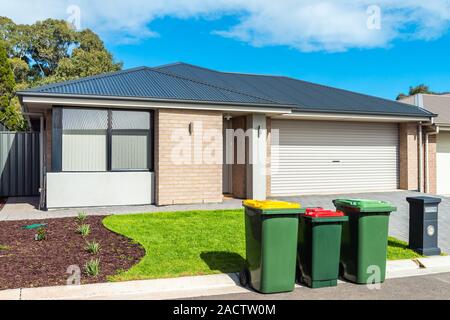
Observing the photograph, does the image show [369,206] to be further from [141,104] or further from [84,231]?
[141,104]

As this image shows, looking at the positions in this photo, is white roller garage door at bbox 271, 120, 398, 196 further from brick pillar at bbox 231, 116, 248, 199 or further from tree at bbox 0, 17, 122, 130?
tree at bbox 0, 17, 122, 130

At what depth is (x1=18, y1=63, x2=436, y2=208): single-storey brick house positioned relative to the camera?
36.1ft

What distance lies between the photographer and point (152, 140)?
38.6ft

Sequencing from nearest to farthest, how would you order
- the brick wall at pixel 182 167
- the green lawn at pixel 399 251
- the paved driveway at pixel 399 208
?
the green lawn at pixel 399 251 → the paved driveway at pixel 399 208 → the brick wall at pixel 182 167

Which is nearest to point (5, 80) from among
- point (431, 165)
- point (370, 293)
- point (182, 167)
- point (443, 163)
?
point (182, 167)

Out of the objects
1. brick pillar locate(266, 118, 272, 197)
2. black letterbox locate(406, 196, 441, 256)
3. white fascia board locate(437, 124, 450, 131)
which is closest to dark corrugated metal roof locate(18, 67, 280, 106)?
brick pillar locate(266, 118, 272, 197)

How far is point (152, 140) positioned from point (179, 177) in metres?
1.37

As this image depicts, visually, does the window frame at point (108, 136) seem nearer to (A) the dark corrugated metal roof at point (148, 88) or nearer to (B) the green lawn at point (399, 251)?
(A) the dark corrugated metal roof at point (148, 88)

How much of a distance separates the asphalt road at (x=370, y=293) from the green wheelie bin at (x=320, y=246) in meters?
0.15

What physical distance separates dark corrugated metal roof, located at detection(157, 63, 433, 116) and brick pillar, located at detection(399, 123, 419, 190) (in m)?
0.82

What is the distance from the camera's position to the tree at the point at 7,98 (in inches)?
1080

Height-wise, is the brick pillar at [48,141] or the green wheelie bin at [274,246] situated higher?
the brick pillar at [48,141]

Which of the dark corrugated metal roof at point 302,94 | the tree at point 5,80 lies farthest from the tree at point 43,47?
the dark corrugated metal roof at point 302,94

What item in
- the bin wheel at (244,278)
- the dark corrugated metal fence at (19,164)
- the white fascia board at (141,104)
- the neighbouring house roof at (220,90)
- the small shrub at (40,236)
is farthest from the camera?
the dark corrugated metal fence at (19,164)
